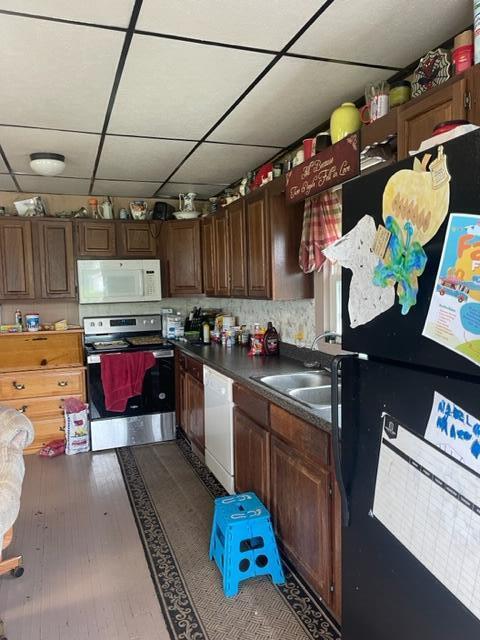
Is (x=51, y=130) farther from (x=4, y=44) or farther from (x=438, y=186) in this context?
(x=438, y=186)

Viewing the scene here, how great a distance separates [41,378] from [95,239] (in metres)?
1.32

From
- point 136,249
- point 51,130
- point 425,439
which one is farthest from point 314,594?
point 136,249

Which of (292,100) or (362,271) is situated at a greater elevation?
(292,100)

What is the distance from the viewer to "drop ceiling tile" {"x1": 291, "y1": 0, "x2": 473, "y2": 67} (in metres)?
1.47

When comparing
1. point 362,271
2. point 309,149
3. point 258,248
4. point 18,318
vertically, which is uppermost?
point 309,149

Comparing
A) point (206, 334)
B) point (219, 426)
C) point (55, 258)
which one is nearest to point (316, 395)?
point (219, 426)

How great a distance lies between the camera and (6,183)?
3.71 m

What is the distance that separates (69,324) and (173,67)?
301 centimetres

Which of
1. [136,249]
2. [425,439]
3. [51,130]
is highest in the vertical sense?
[51,130]

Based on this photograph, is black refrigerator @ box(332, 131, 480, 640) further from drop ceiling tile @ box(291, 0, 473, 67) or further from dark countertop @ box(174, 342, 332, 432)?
drop ceiling tile @ box(291, 0, 473, 67)

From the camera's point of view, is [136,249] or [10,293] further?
[136,249]

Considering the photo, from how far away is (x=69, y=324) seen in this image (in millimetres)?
4289

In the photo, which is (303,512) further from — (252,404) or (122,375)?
(122,375)

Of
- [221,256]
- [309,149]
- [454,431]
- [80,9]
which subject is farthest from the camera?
[221,256]
